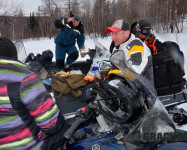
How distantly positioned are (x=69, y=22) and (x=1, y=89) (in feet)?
11.2

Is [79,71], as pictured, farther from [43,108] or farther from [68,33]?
[43,108]

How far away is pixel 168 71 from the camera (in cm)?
214

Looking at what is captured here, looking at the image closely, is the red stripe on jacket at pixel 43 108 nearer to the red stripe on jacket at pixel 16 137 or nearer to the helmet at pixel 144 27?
the red stripe on jacket at pixel 16 137

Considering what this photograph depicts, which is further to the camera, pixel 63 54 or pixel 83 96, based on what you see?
pixel 63 54

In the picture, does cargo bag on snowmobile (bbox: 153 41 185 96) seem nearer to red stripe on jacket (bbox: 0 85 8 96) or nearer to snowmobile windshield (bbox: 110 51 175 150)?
snowmobile windshield (bbox: 110 51 175 150)

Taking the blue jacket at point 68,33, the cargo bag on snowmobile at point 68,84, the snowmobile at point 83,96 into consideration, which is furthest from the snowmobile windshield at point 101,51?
the blue jacket at point 68,33

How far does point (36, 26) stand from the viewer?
36562mm

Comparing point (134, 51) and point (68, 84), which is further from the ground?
point (134, 51)

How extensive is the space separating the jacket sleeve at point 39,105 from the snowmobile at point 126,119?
0.59 feet

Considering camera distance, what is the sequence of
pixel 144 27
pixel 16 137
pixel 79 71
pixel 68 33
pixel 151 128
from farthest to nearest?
1. pixel 68 33
2. pixel 79 71
3. pixel 144 27
4. pixel 16 137
5. pixel 151 128

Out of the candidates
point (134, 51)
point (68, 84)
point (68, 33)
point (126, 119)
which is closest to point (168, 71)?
point (134, 51)

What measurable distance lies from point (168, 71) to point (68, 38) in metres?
2.86

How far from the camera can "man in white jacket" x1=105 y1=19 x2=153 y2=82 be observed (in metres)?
1.66

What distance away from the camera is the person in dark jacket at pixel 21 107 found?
1101 mm
